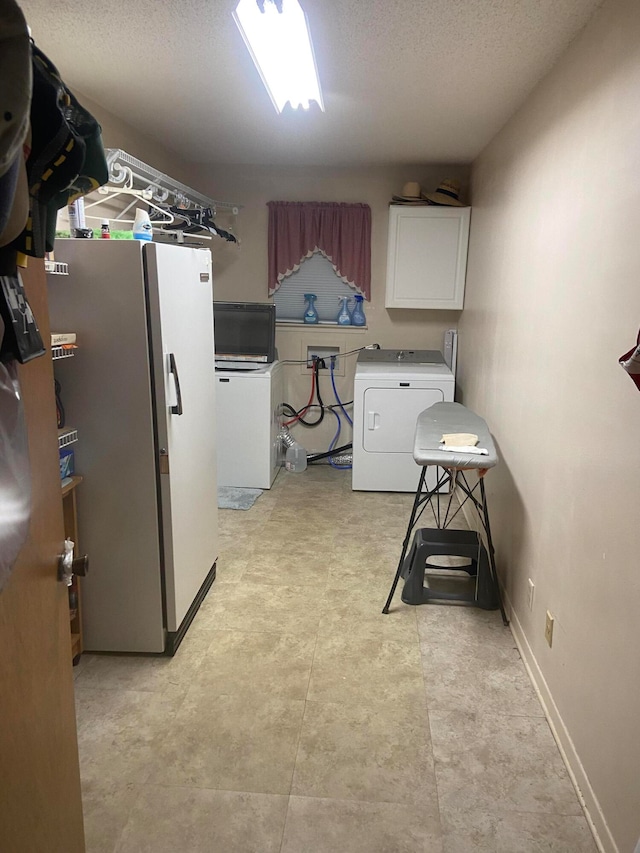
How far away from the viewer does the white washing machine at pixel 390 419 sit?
3883 millimetres

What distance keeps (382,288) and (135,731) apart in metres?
3.50

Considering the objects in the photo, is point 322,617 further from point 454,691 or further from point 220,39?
point 220,39

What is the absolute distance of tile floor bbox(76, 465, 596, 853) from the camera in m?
1.52

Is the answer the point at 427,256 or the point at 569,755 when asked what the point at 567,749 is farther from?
the point at 427,256

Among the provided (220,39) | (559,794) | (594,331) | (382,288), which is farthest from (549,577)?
(382,288)

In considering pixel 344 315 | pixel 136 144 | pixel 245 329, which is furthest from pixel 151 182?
pixel 344 315

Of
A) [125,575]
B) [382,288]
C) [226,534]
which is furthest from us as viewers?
[382,288]

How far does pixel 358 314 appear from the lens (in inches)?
176

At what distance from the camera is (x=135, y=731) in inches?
72.8

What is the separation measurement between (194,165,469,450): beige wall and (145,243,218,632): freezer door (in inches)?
80.2

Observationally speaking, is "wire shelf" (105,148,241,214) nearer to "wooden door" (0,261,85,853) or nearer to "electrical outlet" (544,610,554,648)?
"wooden door" (0,261,85,853)

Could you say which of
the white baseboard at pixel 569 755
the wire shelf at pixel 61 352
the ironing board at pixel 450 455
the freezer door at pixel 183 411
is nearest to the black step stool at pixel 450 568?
the ironing board at pixel 450 455

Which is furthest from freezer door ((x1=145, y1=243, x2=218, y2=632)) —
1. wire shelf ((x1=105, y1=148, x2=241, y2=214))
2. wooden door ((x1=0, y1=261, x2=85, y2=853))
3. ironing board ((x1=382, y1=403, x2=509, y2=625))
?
wooden door ((x1=0, y1=261, x2=85, y2=853))

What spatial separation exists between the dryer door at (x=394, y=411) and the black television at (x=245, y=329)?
2.82 ft
